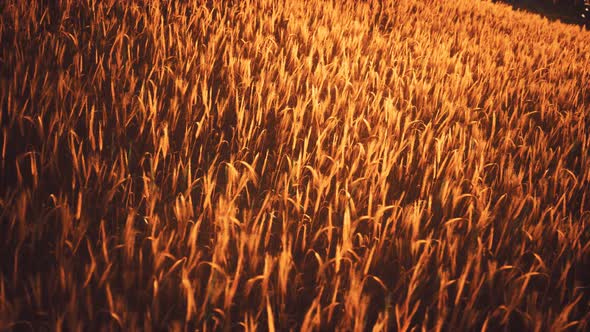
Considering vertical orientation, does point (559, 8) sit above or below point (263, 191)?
above

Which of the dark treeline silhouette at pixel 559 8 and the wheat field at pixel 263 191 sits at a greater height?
the dark treeline silhouette at pixel 559 8

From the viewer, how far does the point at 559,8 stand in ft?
39.9

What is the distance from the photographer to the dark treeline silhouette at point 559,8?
10.5m

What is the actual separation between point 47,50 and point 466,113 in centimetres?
146

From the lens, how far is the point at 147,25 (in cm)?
155

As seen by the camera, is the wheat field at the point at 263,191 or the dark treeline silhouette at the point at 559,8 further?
the dark treeline silhouette at the point at 559,8

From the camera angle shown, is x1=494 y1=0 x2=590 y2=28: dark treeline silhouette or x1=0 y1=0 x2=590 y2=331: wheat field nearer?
x1=0 y1=0 x2=590 y2=331: wheat field

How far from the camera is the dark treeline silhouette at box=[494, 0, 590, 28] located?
414 inches

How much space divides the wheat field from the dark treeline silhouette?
11384mm

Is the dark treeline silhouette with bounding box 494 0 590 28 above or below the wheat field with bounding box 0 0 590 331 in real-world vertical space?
above

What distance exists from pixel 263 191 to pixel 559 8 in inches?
603

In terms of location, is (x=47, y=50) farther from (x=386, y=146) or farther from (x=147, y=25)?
(x=386, y=146)

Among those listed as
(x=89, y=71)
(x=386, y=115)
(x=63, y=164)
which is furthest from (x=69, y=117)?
(x=386, y=115)

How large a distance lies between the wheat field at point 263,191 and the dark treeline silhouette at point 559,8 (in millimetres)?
11384
